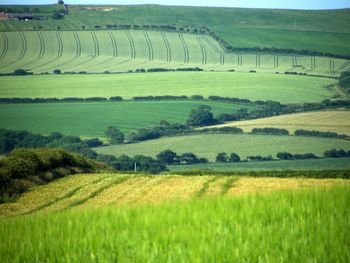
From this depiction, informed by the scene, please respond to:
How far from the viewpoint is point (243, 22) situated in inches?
3386

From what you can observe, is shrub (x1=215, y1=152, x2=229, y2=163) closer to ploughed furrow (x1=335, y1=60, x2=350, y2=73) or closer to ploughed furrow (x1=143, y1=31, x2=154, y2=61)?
ploughed furrow (x1=335, y1=60, x2=350, y2=73)

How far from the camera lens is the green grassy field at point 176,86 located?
61.9 m

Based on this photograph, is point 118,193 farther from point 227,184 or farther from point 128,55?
point 128,55

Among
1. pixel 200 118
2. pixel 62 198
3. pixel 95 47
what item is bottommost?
pixel 62 198

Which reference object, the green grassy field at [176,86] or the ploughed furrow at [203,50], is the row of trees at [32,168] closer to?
the green grassy field at [176,86]

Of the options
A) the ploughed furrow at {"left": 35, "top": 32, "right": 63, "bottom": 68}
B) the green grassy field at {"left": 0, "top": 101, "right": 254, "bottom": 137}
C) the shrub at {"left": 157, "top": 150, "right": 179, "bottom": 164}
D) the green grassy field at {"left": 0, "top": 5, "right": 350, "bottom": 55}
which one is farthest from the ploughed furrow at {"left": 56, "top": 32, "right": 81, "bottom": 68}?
the shrub at {"left": 157, "top": 150, "right": 179, "bottom": 164}

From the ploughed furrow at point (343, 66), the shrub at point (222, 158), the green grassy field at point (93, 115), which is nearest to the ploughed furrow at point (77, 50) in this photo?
the green grassy field at point (93, 115)

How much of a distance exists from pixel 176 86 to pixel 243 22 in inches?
931

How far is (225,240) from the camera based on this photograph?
777cm

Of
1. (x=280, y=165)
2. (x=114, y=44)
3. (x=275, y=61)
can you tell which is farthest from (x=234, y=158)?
(x=114, y=44)

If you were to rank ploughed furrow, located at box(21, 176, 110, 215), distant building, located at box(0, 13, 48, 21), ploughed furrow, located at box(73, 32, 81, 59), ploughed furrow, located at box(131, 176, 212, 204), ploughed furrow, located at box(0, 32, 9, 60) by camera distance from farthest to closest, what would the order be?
ploughed furrow, located at box(73, 32, 81, 59) → distant building, located at box(0, 13, 48, 21) → ploughed furrow, located at box(0, 32, 9, 60) → ploughed furrow, located at box(131, 176, 212, 204) → ploughed furrow, located at box(21, 176, 110, 215)

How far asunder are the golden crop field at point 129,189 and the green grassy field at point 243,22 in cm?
5230

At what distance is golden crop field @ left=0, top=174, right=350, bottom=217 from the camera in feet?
58.7

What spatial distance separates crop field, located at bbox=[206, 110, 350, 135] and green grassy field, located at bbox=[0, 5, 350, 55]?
19549mm
